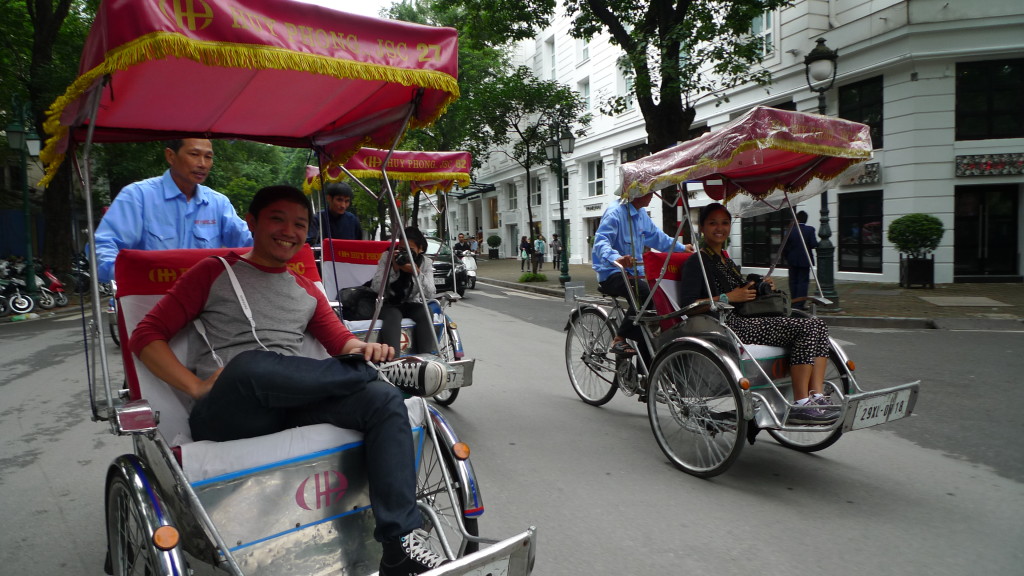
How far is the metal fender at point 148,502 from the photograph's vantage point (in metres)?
1.90

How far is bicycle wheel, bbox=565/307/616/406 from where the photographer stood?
18.0ft

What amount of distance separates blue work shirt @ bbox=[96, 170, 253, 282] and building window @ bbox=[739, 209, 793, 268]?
53.3 feet

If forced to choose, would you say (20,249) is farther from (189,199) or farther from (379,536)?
(379,536)

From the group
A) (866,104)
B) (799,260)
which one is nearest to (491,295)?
(799,260)

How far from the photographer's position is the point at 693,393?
3947 millimetres

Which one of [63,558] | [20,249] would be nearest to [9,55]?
[20,249]

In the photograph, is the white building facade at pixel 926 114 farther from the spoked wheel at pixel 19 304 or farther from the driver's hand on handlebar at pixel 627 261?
the spoked wheel at pixel 19 304

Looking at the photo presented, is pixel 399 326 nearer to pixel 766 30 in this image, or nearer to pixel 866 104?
pixel 866 104

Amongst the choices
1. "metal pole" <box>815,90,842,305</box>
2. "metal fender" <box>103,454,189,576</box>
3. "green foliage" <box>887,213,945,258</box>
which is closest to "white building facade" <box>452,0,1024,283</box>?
"green foliage" <box>887,213,945,258</box>

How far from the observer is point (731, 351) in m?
3.91

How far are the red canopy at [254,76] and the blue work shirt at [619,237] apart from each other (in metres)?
2.29

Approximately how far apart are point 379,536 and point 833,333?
8743 mm

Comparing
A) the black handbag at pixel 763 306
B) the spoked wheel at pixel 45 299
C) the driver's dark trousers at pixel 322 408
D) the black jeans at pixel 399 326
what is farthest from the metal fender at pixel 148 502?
the spoked wheel at pixel 45 299

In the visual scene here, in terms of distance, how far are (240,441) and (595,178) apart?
27409 mm
